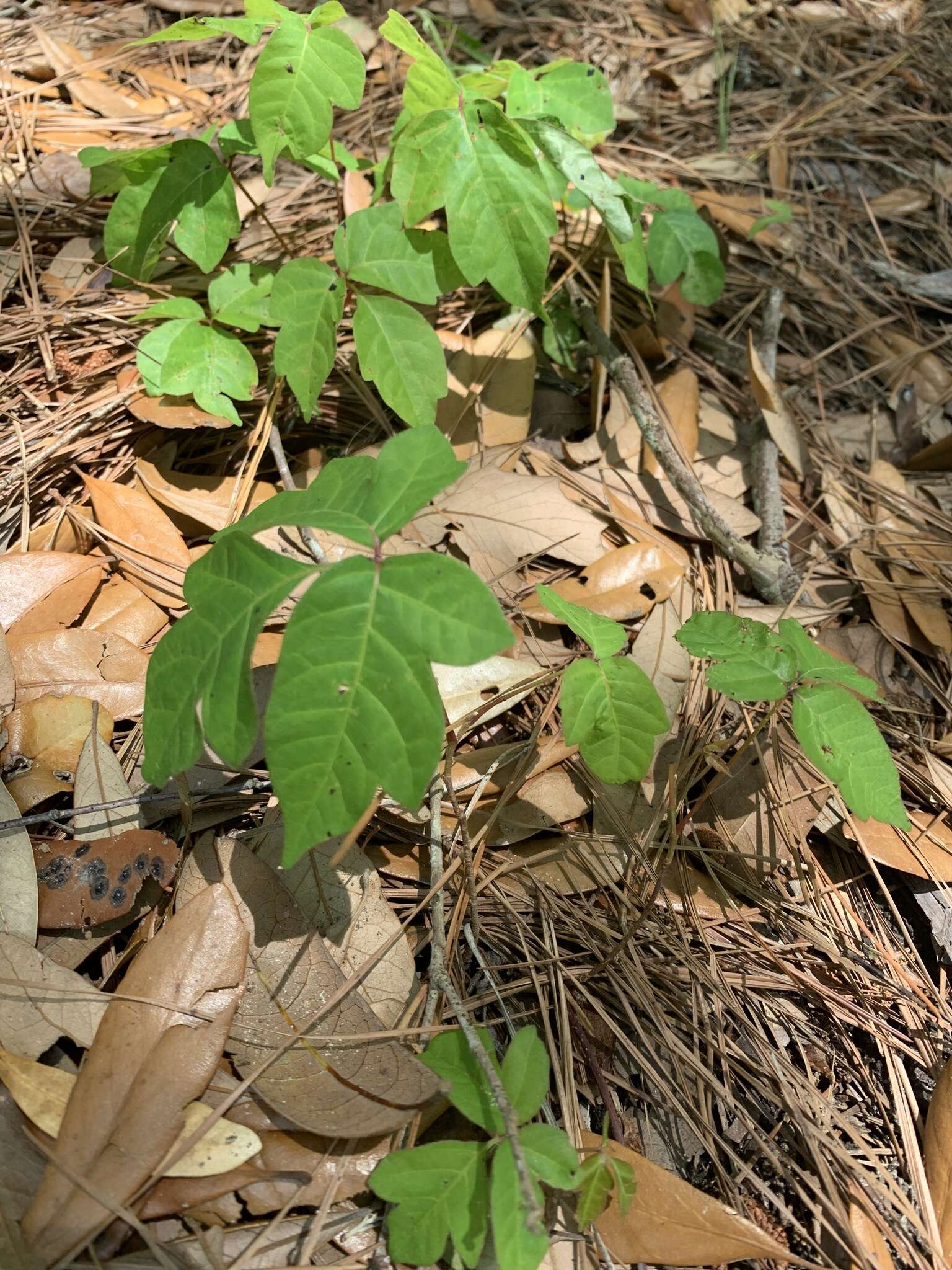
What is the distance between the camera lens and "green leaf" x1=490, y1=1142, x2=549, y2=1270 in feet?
3.51

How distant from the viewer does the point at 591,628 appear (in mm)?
1614

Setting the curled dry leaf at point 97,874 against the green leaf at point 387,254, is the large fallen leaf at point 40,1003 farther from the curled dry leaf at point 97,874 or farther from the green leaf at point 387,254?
the green leaf at point 387,254

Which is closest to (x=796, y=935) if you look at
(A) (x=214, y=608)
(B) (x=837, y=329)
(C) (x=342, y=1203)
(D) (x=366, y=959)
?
(D) (x=366, y=959)

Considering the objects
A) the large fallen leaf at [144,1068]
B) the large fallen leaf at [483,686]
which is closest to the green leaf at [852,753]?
the large fallen leaf at [483,686]

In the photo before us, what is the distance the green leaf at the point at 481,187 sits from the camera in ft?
5.93

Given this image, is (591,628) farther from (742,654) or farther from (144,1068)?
(144,1068)

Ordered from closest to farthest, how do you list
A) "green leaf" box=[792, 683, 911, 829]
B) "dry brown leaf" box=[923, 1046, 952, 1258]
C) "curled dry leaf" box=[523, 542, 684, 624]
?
"dry brown leaf" box=[923, 1046, 952, 1258]
"green leaf" box=[792, 683, 911, 829]
"curled dry leaf" box=[523, 542, 684, 624]

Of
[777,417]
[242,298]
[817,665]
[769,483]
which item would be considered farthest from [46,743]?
[777,417]

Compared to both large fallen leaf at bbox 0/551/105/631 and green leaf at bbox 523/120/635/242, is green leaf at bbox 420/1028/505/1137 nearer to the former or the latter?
large fallen leaf at bbox 0/551/105/631

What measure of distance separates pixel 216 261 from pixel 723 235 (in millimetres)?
1695

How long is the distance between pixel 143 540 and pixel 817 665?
152cm

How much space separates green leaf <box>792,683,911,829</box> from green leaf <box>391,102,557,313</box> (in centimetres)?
114

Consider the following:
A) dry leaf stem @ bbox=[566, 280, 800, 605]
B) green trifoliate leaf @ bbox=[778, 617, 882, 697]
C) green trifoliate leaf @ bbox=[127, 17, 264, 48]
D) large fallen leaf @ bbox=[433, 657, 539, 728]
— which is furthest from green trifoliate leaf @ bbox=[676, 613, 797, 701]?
green trifoliate leaf @ bbox=[127, 17, 264, 48]

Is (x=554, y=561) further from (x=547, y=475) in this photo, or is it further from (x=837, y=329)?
(x=837, y=329)
